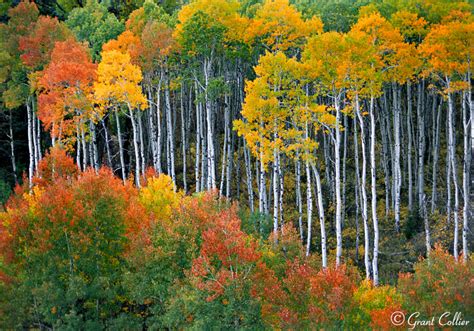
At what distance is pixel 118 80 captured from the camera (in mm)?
31562

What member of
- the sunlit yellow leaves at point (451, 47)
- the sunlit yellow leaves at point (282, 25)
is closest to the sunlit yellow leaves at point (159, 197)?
the sunlit yellow leaves at point (282, 25)

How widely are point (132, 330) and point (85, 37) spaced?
23.3 metres

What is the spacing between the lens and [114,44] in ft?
114

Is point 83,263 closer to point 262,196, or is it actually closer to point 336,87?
point 262,196

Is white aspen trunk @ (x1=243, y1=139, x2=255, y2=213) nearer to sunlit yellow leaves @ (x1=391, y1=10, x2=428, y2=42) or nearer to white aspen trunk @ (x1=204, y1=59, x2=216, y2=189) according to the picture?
white aspen trunk @ (x1=204, y1=59, x2=216, y2=189)

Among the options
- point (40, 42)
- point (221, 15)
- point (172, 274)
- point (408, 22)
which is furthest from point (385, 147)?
point (40, 42)

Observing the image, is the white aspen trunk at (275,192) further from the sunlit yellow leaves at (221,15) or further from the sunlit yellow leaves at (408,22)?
the sunlit yellow leaves at (408,22)

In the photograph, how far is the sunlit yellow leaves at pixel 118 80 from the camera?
30938 mm

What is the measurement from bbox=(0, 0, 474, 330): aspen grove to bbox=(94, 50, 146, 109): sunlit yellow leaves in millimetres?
96

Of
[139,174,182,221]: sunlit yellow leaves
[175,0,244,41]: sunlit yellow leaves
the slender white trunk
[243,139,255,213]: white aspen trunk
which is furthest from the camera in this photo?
the slender white trunk

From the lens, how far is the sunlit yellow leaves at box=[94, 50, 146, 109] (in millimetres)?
30938

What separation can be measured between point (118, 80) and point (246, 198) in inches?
435

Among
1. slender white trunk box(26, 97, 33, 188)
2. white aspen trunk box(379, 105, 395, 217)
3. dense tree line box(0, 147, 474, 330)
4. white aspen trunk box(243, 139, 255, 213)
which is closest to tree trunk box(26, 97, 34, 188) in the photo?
slender white trunk box(26, 97, 33, 188)

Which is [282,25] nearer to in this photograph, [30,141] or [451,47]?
[451,47]
